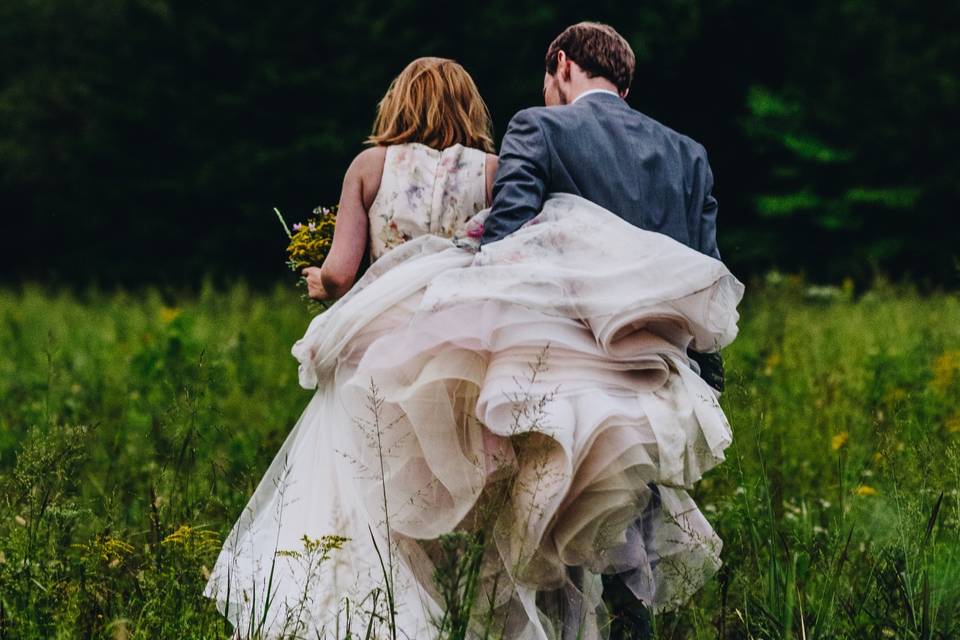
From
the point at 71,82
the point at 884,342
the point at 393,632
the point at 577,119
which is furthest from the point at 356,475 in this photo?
the point at 71,82

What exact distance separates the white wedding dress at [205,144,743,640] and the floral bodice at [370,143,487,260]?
0.14 feet

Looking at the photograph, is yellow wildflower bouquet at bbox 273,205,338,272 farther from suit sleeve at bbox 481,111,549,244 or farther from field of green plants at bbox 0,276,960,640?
suit sleeve at bbox 481,111,549,244

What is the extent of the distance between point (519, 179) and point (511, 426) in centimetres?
74

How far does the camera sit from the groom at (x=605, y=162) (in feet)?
10.6

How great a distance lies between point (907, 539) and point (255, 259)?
19.2m

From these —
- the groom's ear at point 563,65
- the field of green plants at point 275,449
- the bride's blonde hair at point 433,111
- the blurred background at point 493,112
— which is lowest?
the blurred background at point 493,112

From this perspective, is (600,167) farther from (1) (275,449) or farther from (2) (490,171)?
(1) (275,449)

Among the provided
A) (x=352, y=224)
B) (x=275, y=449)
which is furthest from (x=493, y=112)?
(x=352, y=224)

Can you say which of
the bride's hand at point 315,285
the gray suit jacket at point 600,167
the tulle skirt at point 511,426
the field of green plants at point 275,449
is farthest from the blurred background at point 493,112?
the tulle skirt at point 511,426

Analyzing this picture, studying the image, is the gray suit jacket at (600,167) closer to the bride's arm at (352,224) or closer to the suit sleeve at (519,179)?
the suit sleeve at (519,179)

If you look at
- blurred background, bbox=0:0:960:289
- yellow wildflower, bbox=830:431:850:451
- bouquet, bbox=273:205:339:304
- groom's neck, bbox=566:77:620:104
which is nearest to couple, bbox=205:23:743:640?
groom's neck, bbox=566:77:620:104

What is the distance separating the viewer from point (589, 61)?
11.4 feet

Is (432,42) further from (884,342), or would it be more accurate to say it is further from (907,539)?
(907,539)

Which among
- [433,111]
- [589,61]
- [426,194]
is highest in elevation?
[589,61]
